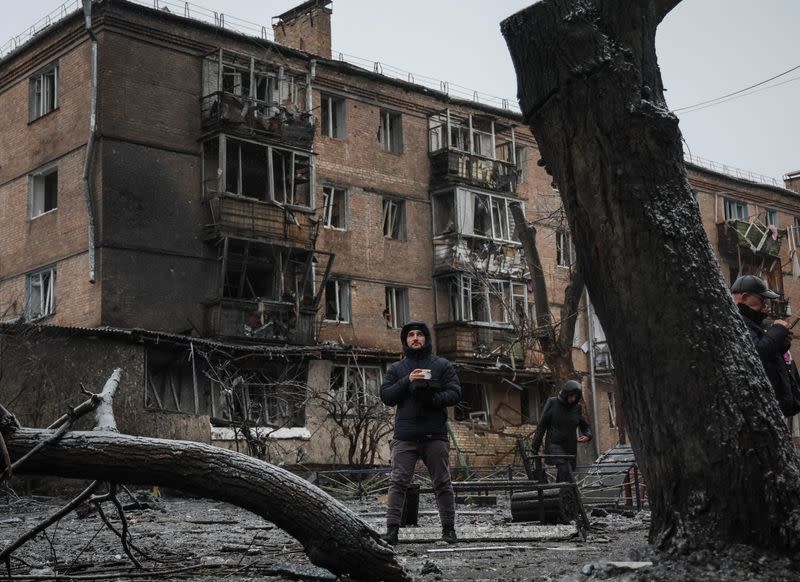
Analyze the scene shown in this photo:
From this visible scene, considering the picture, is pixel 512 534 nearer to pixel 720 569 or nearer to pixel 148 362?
pixel 720 569

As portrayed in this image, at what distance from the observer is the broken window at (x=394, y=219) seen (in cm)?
3328

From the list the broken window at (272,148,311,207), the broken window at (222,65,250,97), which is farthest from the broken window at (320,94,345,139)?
the broken window at (222,65,250,97)

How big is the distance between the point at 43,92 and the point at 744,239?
1093 inches

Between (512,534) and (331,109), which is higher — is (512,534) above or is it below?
below

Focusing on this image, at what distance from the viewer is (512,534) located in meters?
9.96

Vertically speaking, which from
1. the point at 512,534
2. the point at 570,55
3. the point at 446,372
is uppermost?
the point at 570,55

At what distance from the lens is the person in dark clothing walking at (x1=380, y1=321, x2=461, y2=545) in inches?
371

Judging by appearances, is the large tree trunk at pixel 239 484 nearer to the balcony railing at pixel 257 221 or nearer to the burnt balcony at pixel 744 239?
the balcony railing at pixel 257 221

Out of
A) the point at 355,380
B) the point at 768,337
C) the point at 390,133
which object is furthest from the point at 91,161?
the point at 768,337

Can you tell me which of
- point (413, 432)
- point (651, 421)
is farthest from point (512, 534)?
point (651, 421)

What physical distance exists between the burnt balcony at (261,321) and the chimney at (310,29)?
8.67 m

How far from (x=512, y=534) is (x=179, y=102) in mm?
21056

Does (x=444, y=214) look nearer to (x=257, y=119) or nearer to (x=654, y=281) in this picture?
(x=257, y=119)

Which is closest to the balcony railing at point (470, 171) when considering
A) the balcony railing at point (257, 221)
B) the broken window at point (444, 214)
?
the broken window at point (444, 214)
